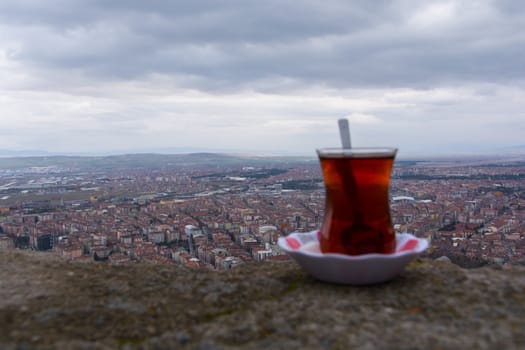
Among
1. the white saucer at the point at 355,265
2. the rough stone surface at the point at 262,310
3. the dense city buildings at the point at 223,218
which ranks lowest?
the dense city buildings at the point at 223,218

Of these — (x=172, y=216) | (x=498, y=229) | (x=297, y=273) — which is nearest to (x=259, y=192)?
(x=172, y=216)

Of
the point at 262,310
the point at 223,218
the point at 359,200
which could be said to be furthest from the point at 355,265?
the point at 223,218

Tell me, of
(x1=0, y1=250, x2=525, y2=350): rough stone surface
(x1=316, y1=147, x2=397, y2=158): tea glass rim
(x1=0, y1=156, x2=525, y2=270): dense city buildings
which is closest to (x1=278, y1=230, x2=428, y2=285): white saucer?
(x1=0, y1=250, x2=525, y2=350): rough stone surface

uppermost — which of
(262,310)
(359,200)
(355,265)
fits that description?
(359,200)

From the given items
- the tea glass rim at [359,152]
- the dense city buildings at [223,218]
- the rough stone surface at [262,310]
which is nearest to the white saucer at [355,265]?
the rough stone surface at [262,310]

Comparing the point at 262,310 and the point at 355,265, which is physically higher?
the point at 355,265

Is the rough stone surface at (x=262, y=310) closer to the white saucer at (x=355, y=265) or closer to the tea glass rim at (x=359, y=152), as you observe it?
the white saucer at (x=355, y=265)

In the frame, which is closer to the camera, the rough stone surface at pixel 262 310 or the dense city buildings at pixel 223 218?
the rough stone surface at pixel 262 310

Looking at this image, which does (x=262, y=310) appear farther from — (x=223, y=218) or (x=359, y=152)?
(x=223, y=218)
